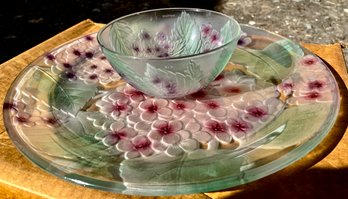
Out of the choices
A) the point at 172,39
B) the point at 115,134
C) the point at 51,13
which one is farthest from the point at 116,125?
the point at 51,13

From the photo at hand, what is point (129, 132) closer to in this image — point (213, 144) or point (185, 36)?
point (213, 144)

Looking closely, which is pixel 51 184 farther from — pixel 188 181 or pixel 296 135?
pixel 296 135

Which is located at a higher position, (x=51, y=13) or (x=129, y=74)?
(x=129, y=74)

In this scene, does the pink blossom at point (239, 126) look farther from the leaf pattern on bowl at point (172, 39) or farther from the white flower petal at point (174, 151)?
the leaf pattern on bowl at point (172, 39)

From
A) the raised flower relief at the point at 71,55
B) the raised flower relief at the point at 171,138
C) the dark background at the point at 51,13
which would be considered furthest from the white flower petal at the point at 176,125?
the dark background at the point at 51,13

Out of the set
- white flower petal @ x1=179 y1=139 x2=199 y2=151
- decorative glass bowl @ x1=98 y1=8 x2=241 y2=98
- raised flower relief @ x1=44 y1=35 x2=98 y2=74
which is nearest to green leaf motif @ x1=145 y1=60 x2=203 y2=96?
decorative glass bowl @ x1=98 y1=8 x2=241 y2=98

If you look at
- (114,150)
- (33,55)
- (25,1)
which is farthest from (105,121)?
(25,1)
